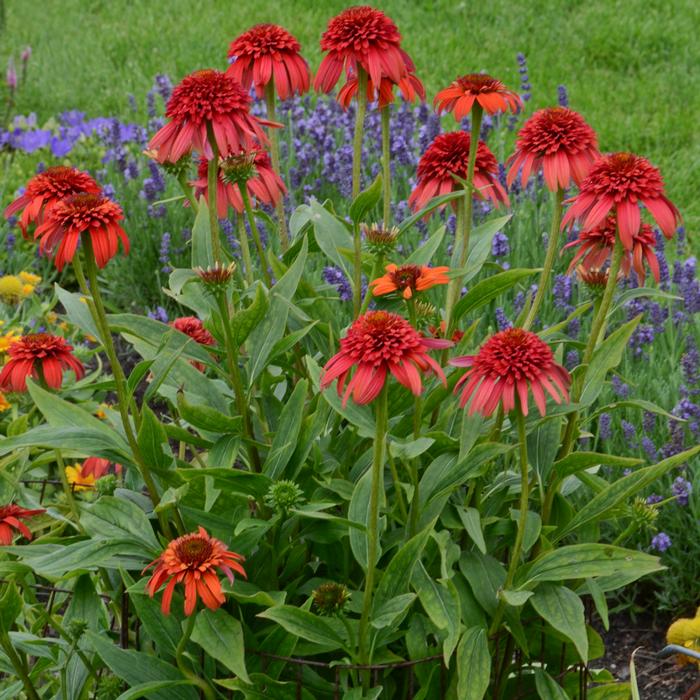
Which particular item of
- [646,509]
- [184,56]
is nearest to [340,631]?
[646,509]

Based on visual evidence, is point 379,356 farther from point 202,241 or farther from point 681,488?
point 681,488

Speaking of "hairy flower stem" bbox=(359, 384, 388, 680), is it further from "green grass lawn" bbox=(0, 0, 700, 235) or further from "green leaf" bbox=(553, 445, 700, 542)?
"green grass lawn" bbox=(0, 0, 700, 235)

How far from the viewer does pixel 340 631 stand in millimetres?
1770

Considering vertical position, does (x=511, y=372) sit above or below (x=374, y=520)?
above

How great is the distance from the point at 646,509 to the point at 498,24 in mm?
4744

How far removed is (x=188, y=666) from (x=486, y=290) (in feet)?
2.77

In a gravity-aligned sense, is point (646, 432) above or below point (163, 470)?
below

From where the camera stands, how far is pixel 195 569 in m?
1.59

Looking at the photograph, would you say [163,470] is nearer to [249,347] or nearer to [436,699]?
[249,347]

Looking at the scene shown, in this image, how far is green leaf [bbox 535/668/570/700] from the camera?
1.88 metres

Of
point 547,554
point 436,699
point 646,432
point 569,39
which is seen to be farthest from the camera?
point 569,39

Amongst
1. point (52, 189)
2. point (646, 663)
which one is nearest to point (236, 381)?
point (52, 189)

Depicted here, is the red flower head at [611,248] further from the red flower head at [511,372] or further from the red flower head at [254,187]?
the red flower head at [254,187]

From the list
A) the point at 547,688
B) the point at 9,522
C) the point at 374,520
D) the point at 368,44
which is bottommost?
the point at 547,688
